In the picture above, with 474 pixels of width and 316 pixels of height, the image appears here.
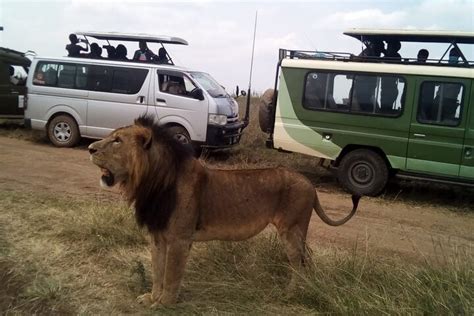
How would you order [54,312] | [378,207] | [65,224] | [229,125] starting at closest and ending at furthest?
[54,312] < [65,224] < [378,207] < [229,125]

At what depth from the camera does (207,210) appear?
4.31m

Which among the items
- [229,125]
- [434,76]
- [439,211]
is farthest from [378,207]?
[229,125]

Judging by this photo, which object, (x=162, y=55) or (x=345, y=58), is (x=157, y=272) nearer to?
(x=345, y=58)

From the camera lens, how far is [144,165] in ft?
13.4

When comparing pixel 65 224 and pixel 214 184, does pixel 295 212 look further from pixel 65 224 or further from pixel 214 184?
pixel 65 224

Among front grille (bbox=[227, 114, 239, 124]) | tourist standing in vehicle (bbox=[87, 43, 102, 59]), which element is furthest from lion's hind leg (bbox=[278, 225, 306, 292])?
tourist standing in vehicle (bbox=[87, 43, 102, 59])

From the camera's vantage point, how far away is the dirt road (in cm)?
650

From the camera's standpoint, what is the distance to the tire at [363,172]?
9422 mm

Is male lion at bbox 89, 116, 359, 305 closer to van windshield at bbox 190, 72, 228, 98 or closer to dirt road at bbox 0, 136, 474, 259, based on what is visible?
dirt road at bbox 0, 136, 474, 259

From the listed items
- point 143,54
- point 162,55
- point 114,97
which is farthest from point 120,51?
point 114,97

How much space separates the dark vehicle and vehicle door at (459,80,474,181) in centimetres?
1087

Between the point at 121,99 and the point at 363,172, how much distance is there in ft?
18.5

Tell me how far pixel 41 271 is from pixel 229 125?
7183mm

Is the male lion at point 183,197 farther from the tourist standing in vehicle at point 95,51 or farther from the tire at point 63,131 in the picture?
the tourist standing in vehicle at point 95,51
